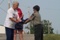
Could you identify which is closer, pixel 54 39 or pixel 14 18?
pixel 14 18

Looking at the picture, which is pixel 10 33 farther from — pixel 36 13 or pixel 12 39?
pixel 36 13

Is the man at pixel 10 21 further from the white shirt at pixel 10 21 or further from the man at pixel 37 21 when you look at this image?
the man at pixel 37 21

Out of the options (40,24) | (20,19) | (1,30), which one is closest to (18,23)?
(20,19)

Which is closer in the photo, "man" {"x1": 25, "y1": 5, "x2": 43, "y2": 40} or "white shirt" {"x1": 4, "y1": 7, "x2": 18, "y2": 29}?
"white shirt" {"x1": 4, "y1": 7, "x2": 18, "y2": 29}

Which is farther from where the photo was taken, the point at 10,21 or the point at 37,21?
the point at 37,21

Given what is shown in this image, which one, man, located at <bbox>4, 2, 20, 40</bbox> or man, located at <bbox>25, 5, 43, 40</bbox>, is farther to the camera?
man, located at <bbox>25, 5, 43, 40</bbox>

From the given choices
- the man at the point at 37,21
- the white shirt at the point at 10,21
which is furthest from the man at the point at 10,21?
the man at the point at 37,21

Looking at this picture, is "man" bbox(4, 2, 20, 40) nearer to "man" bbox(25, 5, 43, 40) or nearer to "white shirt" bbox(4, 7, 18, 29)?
"white shirt" bbox(4, 7, 18, 29)

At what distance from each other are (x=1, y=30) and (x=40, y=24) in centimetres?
4145


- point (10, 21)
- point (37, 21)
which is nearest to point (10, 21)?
point (10, 21)

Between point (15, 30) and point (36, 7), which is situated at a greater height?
point (36, 7)

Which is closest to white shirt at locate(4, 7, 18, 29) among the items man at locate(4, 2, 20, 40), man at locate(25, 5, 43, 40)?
man at locate(4, 2, 20, 40)

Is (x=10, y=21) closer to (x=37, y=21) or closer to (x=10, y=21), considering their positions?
(x=10, y=21)

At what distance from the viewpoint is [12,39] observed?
35.1 ft
